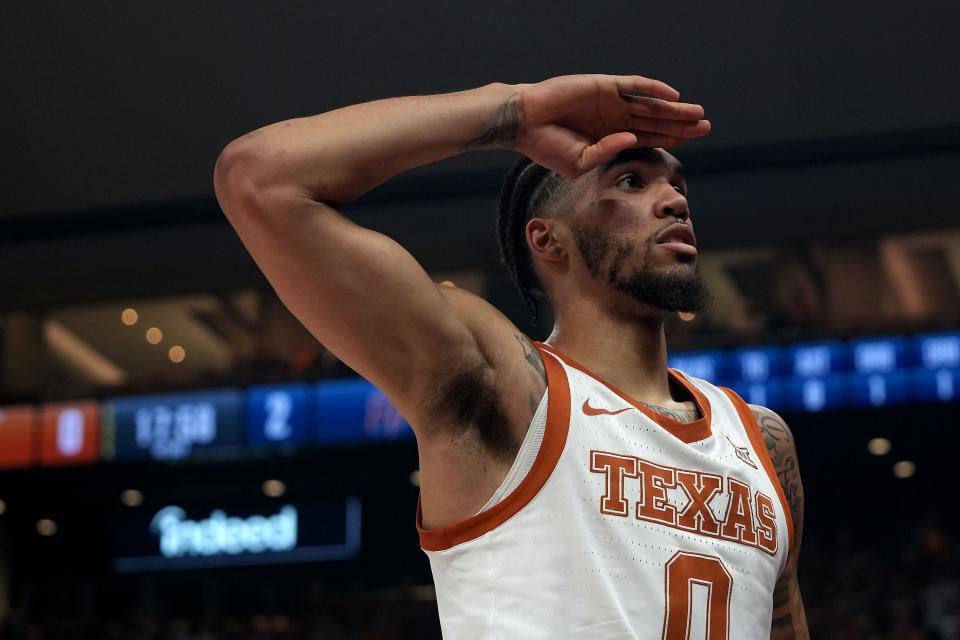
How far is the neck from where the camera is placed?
201cm

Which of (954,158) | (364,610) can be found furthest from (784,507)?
(364,610)

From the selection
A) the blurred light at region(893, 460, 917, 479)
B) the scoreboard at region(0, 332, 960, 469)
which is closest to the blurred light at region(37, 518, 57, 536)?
the scoreboard at region(0, 332, 960, 469)

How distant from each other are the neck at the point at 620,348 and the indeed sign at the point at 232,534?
10.3m

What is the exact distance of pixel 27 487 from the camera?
38.2 ft

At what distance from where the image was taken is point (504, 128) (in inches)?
72.2

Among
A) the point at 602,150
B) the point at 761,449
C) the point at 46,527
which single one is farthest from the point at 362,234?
the point at 46,527

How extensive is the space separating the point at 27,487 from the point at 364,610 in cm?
327

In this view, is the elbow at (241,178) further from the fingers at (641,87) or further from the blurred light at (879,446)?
the blurred light at (879,446)

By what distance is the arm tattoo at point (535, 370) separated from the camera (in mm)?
1809

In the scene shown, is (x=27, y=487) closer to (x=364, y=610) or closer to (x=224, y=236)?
(x=364, y=610)

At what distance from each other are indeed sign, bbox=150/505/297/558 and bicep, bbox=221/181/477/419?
10.5 metres

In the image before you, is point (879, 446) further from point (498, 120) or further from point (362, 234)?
point (362, 234)

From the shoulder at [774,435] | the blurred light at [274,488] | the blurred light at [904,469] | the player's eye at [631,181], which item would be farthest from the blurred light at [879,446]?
the player's eye at [631,181]

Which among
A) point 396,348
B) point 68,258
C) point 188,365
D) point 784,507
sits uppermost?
point 188,365
